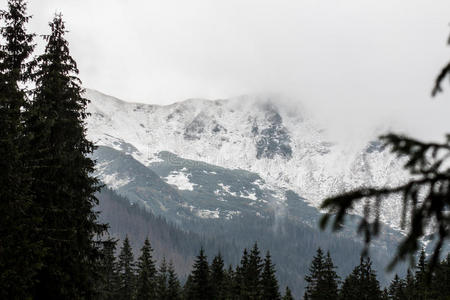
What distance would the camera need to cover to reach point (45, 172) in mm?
21828

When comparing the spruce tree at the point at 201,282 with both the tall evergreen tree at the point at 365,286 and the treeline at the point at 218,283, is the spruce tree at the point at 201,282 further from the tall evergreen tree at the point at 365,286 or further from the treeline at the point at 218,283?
the tall evergreen tree at the point at 365,286

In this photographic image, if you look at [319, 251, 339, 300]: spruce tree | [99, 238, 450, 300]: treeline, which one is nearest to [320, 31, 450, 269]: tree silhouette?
[99, 238, 450, 300]: treeline

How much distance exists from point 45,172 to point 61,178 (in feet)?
2.26

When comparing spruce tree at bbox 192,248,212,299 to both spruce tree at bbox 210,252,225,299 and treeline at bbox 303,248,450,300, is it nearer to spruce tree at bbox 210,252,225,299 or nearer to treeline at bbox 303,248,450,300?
spruce tree at bbox 210,252,225,299

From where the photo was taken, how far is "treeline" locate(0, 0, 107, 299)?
18.1 m

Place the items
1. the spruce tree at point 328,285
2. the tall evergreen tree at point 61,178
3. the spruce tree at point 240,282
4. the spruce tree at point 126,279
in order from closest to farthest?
the tall evergreen tree at point 61,178, the spruce tree at point 240,282, the spruce tree at point 328,285, the spruce tree at point 126,279

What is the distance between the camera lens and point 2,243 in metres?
17.7

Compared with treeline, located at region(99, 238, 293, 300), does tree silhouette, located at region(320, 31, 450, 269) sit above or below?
above

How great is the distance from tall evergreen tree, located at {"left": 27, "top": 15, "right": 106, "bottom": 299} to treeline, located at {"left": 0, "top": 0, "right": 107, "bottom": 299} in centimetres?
4

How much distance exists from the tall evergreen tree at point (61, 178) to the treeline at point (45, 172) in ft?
0.13

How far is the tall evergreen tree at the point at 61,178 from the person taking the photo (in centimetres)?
2108

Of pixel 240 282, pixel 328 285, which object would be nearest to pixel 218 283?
pixel 240 282

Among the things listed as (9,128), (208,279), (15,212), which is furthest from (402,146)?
(208,279)

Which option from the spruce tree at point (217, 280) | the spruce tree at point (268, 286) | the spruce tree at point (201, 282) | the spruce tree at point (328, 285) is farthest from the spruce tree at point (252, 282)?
the spruce tree at point (328, 285)
